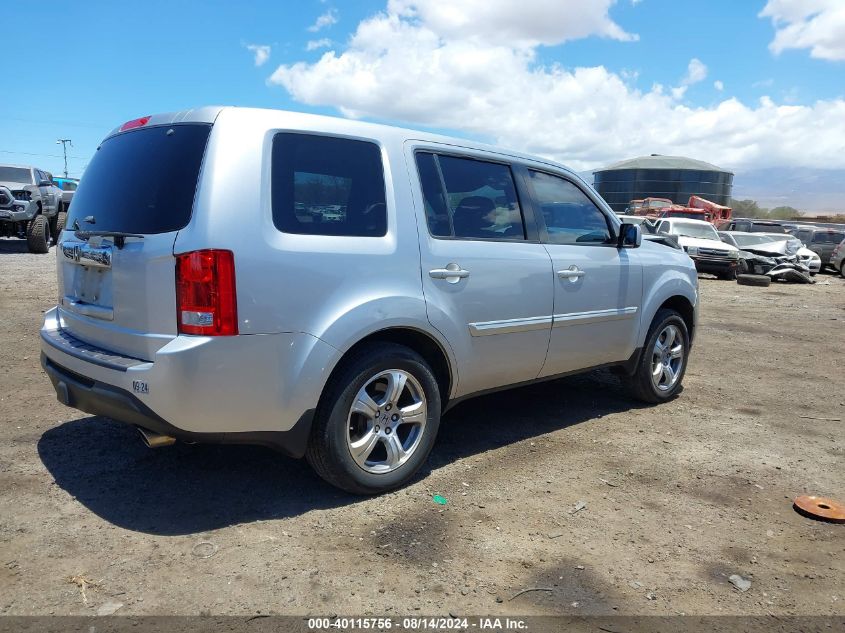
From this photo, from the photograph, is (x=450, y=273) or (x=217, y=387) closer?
(x=217, y=387)

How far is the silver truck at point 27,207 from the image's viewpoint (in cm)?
1648

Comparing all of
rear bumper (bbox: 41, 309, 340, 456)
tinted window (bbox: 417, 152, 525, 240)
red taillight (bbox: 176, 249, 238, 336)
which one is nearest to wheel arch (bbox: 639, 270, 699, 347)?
tinted window (bbox: 417, 152, 525, 240)

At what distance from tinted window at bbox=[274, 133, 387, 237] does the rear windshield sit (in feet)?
1.27

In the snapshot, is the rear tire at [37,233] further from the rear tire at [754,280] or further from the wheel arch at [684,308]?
the rear tire at [754,280]

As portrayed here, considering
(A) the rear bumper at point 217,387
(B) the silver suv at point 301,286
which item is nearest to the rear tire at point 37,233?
(B) the silver suv at point 301,286

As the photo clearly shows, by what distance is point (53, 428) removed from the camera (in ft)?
14.7

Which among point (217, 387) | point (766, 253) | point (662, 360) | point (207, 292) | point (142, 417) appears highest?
point (207, 292)

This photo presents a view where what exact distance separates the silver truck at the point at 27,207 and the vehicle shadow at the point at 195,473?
44.4 ft

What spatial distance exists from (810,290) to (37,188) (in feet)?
65.3

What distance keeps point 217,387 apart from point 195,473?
110 cm

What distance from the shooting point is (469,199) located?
4.12 meters

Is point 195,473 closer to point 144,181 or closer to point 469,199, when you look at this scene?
point 144,181

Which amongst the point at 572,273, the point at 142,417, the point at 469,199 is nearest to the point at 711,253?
the point at 572,273

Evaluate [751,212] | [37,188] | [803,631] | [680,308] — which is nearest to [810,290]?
[680,308]
